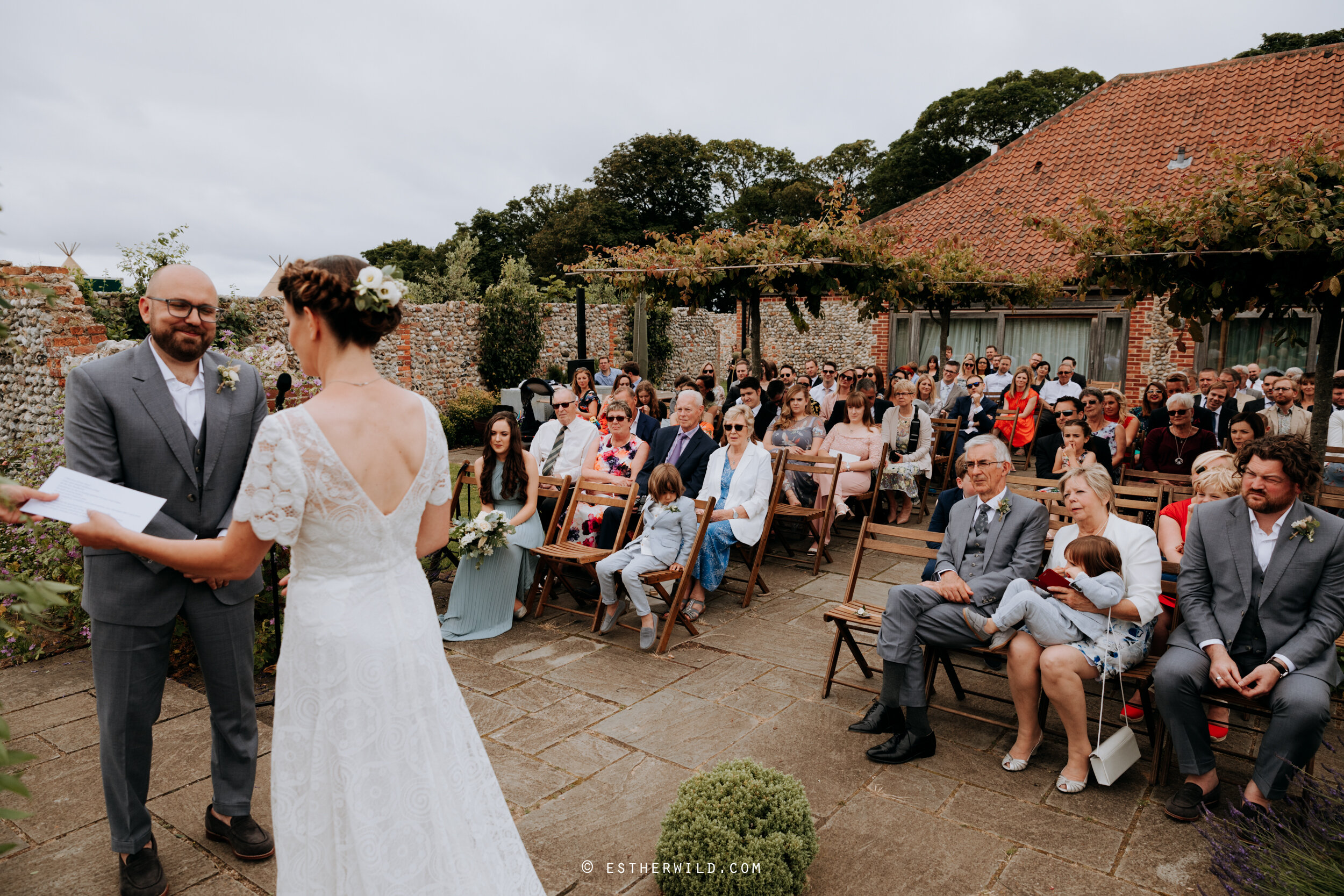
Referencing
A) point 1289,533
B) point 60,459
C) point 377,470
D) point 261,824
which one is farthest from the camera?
point 60,459

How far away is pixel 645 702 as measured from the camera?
4215mm

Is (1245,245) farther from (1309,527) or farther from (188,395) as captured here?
(188,395)

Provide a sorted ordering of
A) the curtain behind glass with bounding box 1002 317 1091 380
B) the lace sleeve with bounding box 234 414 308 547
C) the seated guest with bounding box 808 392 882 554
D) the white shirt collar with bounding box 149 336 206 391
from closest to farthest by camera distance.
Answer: the lace sleeve with bounding box 234 414 308 547
the white shirt collar with bounding box 149 336 206 391
the seated guest with bounding box 808 392 882 554
the curtain behind glass with bounding box 1002 317 1091 380

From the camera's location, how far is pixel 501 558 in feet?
17.3

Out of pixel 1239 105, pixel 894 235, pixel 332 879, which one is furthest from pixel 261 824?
pixel 1239 105

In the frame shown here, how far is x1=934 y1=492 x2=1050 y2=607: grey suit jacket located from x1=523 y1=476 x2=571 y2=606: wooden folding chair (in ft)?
9.29

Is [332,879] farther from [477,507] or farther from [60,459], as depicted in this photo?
[477,507]

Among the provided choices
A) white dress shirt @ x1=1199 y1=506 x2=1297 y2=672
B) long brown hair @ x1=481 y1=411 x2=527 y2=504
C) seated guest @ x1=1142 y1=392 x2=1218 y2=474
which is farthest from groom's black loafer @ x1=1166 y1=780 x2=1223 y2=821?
long brown hair @ x1=481 y1=411 x2=527 y2=504

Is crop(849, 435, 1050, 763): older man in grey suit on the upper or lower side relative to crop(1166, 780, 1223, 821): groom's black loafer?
upper

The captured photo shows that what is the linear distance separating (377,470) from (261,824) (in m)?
1.99

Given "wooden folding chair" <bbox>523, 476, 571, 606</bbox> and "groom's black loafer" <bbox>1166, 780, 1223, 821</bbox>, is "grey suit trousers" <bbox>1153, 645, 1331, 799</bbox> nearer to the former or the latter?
"groom's black loafer" <bbox>1166, 780, 1223, 821</bbox>

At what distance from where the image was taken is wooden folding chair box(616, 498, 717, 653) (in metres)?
4.92

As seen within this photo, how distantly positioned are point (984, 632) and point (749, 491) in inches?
99.5

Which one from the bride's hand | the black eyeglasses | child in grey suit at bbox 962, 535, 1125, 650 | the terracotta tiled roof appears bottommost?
child in grey suit at bbox 962, 535, 1125, 650
